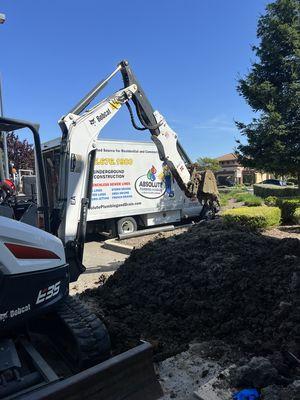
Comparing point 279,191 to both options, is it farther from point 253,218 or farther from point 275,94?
point 253,218

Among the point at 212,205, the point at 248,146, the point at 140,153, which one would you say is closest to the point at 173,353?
the point at 212,205

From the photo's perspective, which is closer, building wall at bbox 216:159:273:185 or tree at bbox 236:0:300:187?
tree at bbox 236:0:300:187

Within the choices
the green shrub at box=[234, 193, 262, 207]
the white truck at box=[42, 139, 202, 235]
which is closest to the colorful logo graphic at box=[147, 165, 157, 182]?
the white truck at box=[42, 139, 202, 235]

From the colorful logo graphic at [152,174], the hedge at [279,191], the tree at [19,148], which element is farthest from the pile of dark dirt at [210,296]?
the hedge at [279,191]

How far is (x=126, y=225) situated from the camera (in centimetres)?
1332

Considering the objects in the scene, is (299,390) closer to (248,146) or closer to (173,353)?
(173,353)

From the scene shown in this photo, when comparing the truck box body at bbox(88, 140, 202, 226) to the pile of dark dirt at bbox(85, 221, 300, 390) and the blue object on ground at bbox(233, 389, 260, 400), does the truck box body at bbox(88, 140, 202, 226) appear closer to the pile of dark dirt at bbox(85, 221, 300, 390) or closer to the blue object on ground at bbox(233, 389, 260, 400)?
the pile of dark dirt at bbox(85, 221, 300, 390)

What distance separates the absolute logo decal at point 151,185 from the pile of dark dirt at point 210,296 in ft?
21.2

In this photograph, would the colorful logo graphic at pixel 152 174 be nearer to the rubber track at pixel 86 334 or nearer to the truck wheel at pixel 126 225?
the truck wheel at pixel 126 225

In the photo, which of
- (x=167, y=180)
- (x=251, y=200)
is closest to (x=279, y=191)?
(x=251, y=200)

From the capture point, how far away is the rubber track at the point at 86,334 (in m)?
3.26

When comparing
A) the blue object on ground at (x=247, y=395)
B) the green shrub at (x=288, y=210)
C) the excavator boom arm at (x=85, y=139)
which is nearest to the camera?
the blue object on ground at (x=247, y=395)

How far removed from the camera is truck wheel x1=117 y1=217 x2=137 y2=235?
42.8 feet

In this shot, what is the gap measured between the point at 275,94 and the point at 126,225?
25.7 ft
